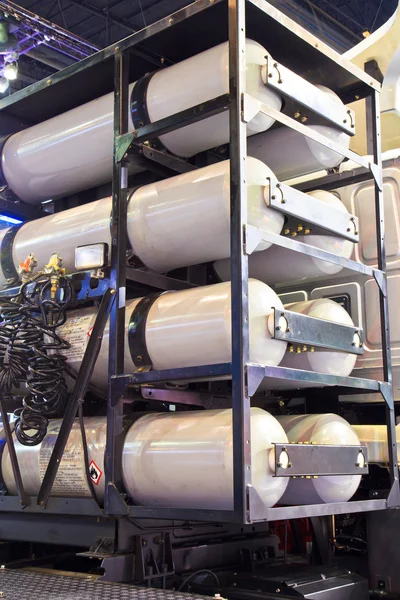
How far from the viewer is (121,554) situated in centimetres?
331

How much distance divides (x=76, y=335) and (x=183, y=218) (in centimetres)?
89

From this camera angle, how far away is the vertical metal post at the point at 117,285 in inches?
131

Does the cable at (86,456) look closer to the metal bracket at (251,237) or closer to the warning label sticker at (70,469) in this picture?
the warning label sticker at (70,469)

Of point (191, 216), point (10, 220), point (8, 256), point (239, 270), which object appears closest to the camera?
point (239, 270)

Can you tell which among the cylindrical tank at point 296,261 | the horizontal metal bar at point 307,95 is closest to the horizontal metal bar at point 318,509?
the cylindrical tank at point 296,261

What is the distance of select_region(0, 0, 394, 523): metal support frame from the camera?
2.86 m

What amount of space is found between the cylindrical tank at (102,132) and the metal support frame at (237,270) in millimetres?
156

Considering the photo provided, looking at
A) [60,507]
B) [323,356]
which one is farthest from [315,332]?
[60,507]

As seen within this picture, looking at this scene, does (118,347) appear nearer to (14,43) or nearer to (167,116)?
(167,116)

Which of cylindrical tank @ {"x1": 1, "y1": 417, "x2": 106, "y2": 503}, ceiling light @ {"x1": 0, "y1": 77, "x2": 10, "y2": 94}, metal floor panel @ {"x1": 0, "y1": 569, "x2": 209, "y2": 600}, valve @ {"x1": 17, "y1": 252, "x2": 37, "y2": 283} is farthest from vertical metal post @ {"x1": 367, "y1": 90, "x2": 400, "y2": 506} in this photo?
ceiling light @ {"x1": 0, "y1": 77, "x2": 10, "y2": 94}

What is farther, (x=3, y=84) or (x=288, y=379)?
(x=3, y=84)

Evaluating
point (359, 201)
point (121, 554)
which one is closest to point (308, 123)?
point (359, 201)

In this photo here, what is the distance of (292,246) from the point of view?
3.28m

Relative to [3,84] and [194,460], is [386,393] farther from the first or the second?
[3,84]
